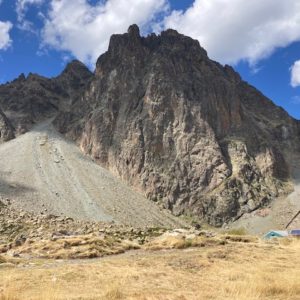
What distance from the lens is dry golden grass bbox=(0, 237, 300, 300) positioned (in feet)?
42.6

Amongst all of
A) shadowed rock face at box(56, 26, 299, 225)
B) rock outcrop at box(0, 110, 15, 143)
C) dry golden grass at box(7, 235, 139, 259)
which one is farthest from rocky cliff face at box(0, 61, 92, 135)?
dry golden grass at box(7, 235, 139, 259)

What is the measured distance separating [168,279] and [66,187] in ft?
287

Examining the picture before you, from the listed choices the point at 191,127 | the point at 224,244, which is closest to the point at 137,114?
the point at 191,127

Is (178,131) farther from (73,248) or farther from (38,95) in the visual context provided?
(73,248)

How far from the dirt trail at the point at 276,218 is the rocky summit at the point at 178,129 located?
2551 mm

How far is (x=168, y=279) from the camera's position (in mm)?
16703

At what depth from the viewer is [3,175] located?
10506cm

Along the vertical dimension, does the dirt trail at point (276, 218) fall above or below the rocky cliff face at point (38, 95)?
below

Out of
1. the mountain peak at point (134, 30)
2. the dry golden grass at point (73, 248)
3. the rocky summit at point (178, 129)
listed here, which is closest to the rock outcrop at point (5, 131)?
the rocky summit at point (178, 129)

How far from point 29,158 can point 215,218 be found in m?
49.6

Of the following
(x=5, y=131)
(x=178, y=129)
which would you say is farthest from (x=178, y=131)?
(x=5, y=131)

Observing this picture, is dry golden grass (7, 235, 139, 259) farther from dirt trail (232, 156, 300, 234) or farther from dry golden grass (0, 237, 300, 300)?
dirt trail (232, 156, 300, 234)

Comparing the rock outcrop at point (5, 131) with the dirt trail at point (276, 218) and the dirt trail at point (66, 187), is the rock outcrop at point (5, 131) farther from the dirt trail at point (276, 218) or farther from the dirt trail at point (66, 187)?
the dirt trail at point (276, 218)

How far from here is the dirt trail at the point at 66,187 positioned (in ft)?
301
